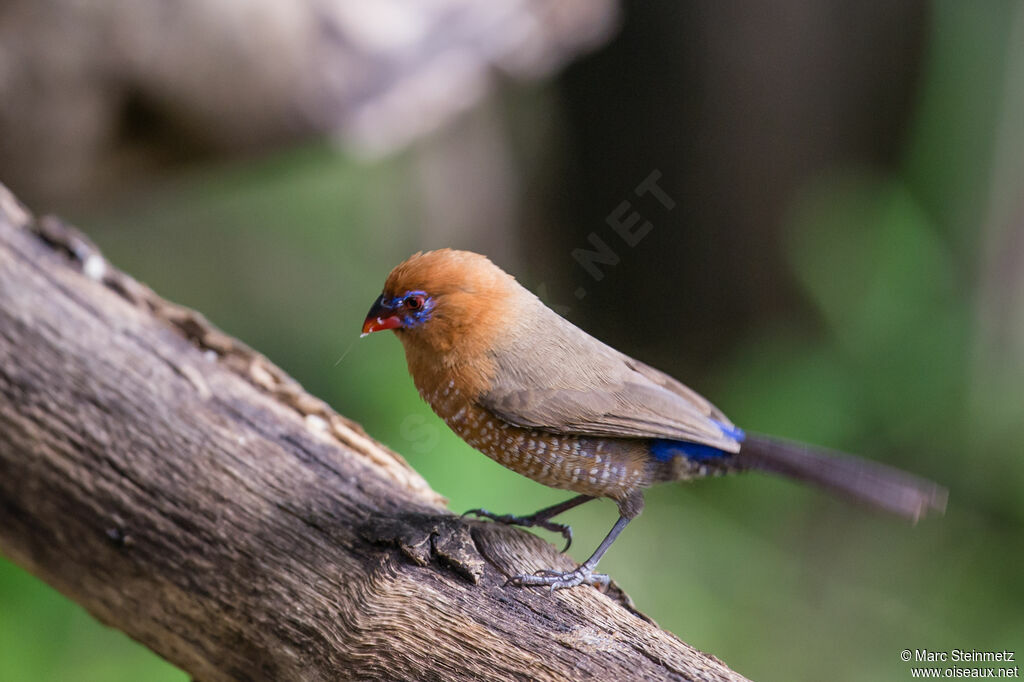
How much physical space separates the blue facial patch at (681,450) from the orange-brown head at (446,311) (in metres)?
0.59

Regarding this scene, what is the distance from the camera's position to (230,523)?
3.01 meters

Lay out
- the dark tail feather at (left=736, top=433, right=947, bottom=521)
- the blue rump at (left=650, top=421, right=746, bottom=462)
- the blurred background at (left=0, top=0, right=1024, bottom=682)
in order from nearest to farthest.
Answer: the dark tail feather at (left=736, top=433, right=947, bottom=521)
the blue rump at (left=650, top=421, right=746, bottom=462)
the blurred background at (left=0, top=0, right=1024, bottom=682)

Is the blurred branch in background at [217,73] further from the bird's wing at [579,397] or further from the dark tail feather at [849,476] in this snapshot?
the dark tail feather at [849,476]

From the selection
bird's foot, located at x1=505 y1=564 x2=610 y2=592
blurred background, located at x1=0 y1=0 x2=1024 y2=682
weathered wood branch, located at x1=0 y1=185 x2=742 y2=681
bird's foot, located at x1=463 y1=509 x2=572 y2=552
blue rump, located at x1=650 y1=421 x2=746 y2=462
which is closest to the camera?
weathered wood branch, located at x1=0 y1=185 x2=742 y2=681

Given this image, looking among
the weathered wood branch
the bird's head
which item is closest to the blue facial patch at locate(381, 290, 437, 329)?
the bird's head

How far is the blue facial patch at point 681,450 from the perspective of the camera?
9.79 ft

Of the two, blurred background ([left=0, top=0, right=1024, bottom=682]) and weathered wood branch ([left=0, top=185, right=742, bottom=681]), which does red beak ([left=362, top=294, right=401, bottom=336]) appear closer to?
weathered wood branch ([left=0, top=185, right=742, bottom=681])

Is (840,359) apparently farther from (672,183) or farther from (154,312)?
(154,312)

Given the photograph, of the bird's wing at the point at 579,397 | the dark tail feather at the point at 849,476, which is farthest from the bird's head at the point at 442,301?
the dark tail feather at the point at 849,476

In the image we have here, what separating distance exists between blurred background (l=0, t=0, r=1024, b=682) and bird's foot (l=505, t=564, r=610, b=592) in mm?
1573

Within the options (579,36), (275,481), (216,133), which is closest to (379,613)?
(275,481)

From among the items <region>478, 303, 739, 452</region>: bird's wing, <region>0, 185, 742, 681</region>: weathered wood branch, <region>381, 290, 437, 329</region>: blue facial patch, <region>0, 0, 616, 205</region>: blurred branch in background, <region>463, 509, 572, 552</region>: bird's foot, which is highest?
<region>0, 0, 616, 205</region>: blurred branch in background

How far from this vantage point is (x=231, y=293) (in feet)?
25.6

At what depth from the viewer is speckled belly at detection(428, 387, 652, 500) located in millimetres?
2908
